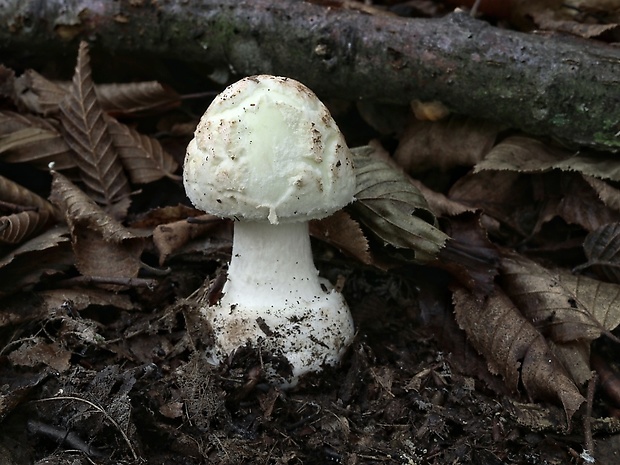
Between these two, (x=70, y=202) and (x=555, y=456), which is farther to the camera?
(x=70, y=202)

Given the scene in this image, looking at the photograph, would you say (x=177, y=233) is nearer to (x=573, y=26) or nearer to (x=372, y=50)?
(x=372, y=50)

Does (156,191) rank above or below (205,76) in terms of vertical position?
below

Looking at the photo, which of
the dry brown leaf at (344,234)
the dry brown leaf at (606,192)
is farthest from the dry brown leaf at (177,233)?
the dry brown leaf at (606,192)

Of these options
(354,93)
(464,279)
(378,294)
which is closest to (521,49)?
(354,93)

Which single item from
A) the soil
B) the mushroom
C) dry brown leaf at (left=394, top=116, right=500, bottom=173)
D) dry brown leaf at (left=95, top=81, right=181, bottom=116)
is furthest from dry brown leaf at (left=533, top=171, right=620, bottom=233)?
dry brown leaf at (left=95, top=81, right=181, bottom=116)

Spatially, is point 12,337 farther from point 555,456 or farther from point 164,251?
point 555,456

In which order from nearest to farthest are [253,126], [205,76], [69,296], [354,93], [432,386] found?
[253,126] → [432,386] → [69,296] → [354,93] → [205,76]

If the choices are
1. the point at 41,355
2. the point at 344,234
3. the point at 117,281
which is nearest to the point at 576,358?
the point at 344,234
